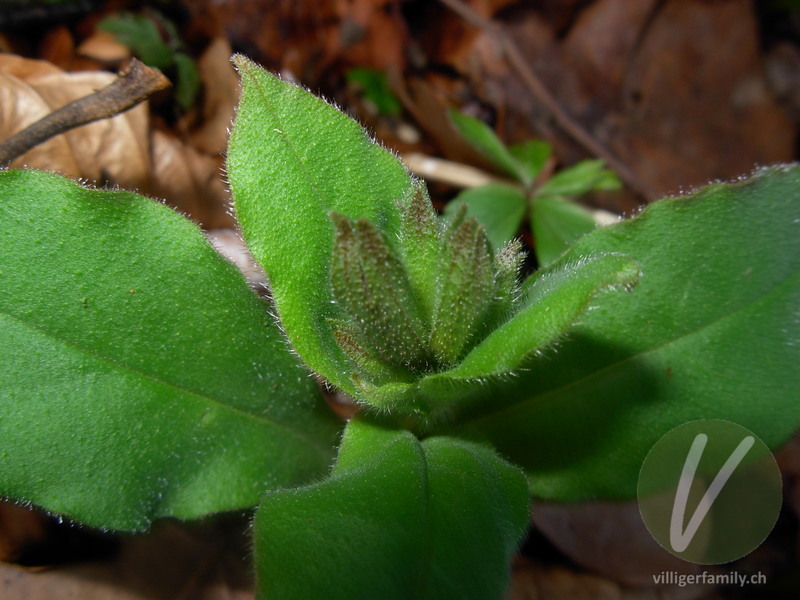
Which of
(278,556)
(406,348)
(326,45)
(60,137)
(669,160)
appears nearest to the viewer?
(278,556)

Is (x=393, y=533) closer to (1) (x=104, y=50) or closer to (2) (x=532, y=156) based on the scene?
(2) (x=532, y=156)

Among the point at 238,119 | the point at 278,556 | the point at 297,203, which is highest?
the point at 238,119

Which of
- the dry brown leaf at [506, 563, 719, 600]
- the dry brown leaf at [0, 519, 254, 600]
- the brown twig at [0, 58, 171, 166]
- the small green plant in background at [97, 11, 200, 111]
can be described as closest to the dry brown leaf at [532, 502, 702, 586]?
the dry brown leaf at [506, 563, 719, 600]

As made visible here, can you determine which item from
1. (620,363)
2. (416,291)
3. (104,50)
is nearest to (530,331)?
(416,291)

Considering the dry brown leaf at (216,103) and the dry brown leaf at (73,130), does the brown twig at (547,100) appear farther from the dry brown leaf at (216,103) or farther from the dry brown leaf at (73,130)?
the dry brown leaf at (73,130)

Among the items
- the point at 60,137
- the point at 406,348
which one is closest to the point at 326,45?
the point at 60,137

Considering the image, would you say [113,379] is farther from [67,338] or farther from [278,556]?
[278,556]

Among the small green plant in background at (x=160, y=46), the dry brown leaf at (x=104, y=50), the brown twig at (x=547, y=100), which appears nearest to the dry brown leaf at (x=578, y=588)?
the brown twig at (x=547, y=100)
